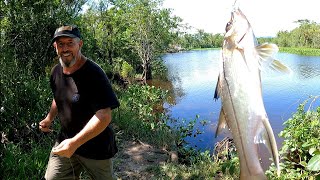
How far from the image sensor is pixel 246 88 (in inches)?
55.5

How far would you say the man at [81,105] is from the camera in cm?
267

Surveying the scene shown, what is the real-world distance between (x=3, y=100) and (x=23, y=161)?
1246mm

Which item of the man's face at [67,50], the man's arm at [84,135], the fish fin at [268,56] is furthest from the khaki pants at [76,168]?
the fish fin at [268,56]

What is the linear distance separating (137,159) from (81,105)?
146 inches

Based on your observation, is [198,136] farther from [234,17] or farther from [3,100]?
[234,17]

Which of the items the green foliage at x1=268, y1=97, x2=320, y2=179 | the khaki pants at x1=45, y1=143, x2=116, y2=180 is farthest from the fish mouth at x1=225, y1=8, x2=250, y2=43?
the green foliage at x1=268, y1=97, x2=320, y2=179

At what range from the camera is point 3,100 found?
5410 millimetres

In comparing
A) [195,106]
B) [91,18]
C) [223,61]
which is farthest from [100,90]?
[91,18]

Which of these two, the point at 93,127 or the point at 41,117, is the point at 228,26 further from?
the point at 41,117

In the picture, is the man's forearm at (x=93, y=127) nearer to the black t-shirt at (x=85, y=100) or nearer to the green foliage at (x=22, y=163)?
the black t-shirt at (x=85, y=100)

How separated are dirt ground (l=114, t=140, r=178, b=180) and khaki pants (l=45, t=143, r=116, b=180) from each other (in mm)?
2366

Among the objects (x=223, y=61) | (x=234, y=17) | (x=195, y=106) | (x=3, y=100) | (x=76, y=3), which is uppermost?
(x=76, y=3)

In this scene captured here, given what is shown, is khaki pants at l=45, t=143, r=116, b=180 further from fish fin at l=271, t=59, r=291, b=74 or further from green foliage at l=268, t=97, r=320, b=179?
green foliage at l=268, t=97, r=320, b=179

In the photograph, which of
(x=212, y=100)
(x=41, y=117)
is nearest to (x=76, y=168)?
(x=41, y=117)
